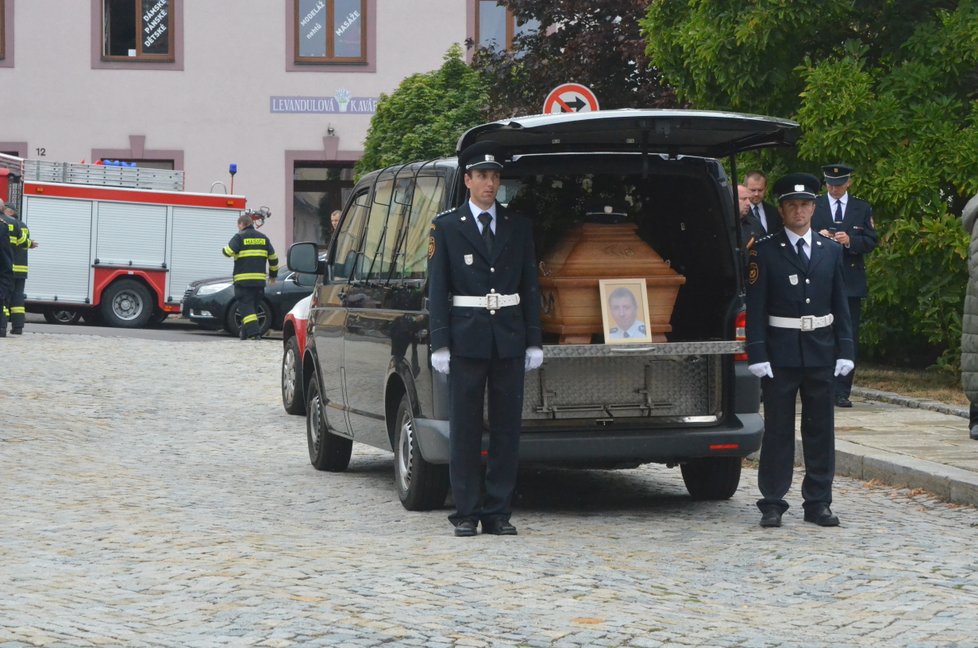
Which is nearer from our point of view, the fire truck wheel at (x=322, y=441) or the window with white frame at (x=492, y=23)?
the fire truck wheel at (x=322, y=441)

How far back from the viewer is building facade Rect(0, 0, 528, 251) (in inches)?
1449

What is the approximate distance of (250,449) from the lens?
1315 cm

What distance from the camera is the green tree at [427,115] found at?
30797mm

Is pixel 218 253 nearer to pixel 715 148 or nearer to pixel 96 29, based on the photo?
pixel 96 29

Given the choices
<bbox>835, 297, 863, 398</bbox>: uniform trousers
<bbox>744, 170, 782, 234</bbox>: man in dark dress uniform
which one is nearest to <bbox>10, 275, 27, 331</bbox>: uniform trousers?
<bbox>835, 297, 863, 398</bbox>: uniform trousers

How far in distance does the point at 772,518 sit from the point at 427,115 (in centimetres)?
2292

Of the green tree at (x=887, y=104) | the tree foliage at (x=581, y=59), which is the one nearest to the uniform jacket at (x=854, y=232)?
the green tree at (x=887, y=104)

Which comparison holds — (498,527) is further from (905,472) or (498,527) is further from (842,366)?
(905,472)

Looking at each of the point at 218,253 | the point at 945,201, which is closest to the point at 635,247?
the point at 945,201

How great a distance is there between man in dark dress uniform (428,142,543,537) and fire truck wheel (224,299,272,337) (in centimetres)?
1920

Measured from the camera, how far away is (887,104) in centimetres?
1641

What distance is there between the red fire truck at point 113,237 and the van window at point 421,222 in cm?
2143

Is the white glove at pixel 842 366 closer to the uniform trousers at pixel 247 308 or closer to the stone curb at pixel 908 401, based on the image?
the stone curb at pixel 908 401

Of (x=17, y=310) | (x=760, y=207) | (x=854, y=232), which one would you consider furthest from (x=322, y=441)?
(x=17, y=310)
